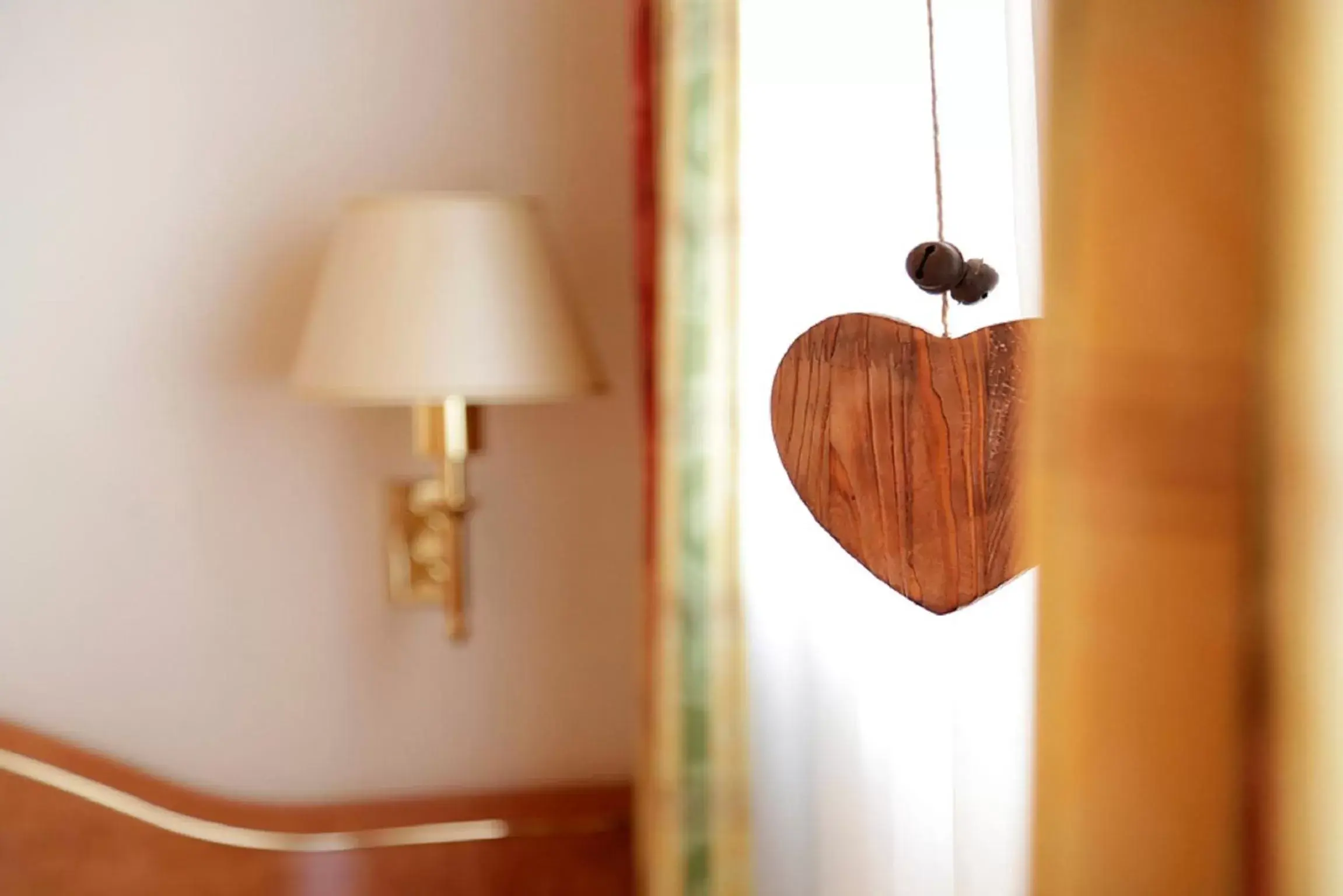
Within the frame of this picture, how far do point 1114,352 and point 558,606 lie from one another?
127cm

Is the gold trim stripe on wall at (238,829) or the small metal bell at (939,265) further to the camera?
the gold trim stripe on wall at (238,829)

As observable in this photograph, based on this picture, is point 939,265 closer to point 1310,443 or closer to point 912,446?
point 912,446

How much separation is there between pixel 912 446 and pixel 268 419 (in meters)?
1.04

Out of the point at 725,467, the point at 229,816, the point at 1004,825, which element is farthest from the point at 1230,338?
the point at 229,816

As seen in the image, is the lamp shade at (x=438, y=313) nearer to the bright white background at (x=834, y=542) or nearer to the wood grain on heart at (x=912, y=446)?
the bright white background at (x=834, y=542)

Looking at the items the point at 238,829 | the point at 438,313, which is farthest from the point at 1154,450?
the point at 238,829

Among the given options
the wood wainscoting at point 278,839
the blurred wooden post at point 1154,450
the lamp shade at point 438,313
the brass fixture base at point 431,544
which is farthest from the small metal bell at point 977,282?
the wood wainscoting at point 278,839

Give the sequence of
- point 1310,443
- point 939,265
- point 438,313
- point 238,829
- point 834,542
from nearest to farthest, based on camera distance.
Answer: point 1310,443, point 939,265, point 834,542, point 438,313, point 238,829

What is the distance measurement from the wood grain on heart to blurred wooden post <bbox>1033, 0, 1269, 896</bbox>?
0.91 feet

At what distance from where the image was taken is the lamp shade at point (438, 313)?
3.89ft

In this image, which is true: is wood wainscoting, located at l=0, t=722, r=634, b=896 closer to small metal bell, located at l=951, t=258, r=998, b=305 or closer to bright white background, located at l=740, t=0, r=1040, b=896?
bright white background, located at l=740, t=0, r=1040, b=896

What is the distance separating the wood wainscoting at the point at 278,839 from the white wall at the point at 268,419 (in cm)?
4

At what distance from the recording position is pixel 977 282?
553mm

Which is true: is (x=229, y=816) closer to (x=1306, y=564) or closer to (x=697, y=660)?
(x=697, y=660)
